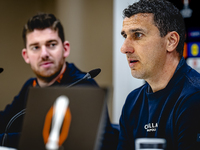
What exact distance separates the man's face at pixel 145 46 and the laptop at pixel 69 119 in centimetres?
61

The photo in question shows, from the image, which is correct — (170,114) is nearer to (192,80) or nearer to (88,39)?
(192,80)

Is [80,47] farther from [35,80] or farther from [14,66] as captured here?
[14,66]

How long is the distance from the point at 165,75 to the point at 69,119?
2.39ft

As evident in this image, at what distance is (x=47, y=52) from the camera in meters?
1.82

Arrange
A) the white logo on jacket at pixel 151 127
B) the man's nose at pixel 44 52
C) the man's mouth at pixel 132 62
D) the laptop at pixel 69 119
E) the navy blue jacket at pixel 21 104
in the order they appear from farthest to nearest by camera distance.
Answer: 1. the man's nose at pixel 44 52
2. the navy blue jacket at pixel 21 104
3. the man's mouth at pixel 132 62
4. the white logo on jacket at pixel 151 127
5. the laptop at pixel 69 119

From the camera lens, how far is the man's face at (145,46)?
147 cm

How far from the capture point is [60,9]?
1.91 metres

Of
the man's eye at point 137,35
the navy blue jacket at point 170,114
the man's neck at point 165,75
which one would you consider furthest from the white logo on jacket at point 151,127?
the man's eye at point 137,35

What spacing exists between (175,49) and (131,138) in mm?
597

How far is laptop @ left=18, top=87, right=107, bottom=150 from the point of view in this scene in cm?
93

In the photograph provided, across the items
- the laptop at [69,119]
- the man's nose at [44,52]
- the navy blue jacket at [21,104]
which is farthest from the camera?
the man's nose at [44,52]

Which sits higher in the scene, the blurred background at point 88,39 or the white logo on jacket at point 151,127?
the blurred background at point 88,39

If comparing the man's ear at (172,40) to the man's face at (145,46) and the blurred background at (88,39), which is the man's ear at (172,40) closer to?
the man's face at (145,46)

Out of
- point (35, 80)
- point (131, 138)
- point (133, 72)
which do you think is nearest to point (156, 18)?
point (133, 72)
